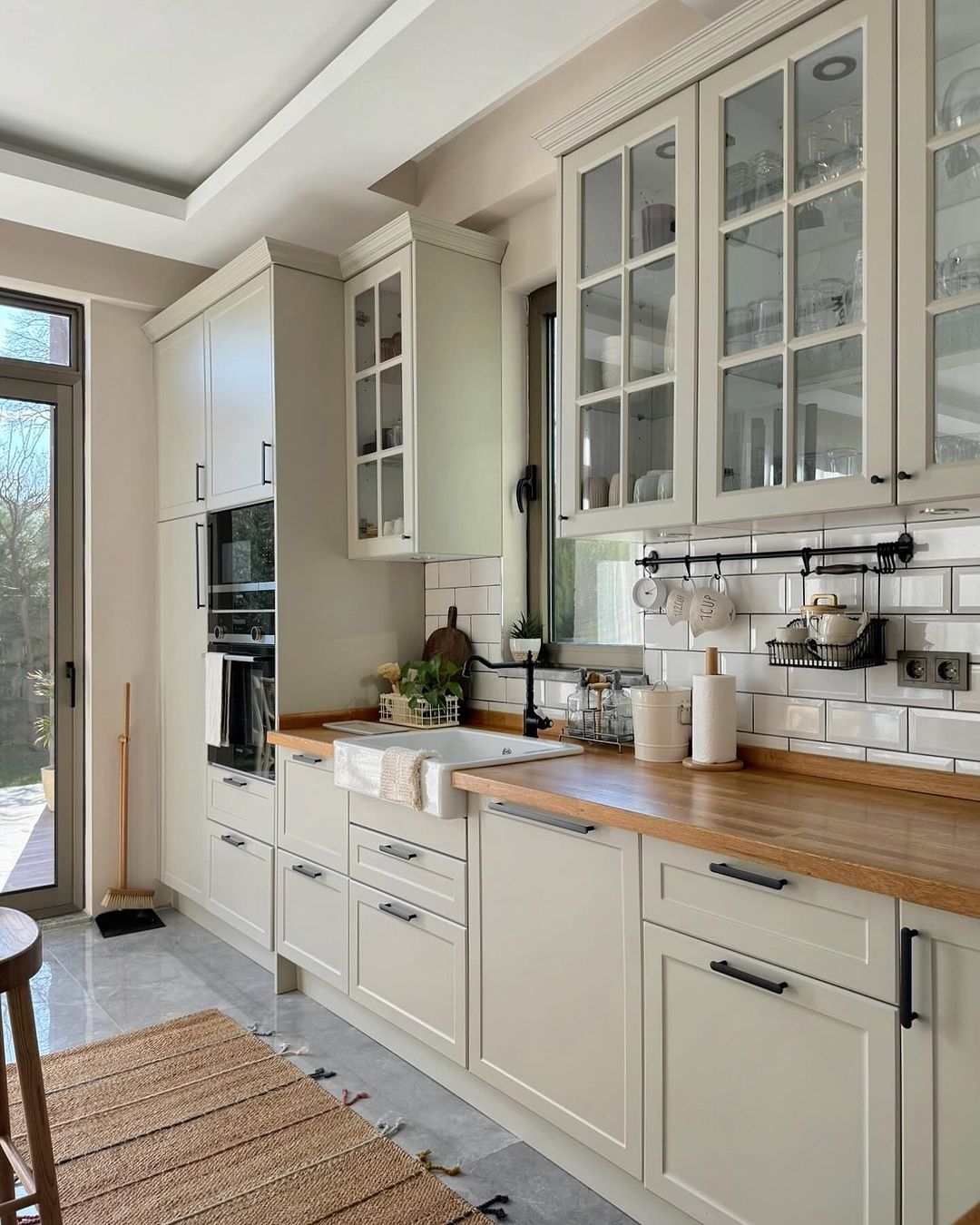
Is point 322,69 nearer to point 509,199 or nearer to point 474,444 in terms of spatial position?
point 509,199

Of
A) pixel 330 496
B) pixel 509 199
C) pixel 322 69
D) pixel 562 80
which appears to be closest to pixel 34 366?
pixel 330 496

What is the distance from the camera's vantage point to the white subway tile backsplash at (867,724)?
209 centimetres

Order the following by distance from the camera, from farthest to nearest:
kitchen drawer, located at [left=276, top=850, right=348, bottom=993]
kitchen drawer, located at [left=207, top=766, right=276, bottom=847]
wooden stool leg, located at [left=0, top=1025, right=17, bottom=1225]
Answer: kitchen drawer, located at [left=207, top=766, right=276, bottom=847] → kitchen drawer, located at [left=276, top=850, right=348, bottom=993] → wooden stool leg, located at [left=0, top=1025, right=17, bottom=1225]

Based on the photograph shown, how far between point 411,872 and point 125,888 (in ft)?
6.72

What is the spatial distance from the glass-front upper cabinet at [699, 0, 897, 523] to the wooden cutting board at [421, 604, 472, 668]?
1.45 metres

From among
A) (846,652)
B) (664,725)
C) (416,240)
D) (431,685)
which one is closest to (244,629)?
(431,685)

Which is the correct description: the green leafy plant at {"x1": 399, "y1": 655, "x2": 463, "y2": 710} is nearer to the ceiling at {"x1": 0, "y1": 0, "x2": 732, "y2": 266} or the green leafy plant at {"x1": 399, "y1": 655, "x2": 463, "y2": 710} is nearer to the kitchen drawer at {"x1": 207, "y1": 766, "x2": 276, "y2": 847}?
the kitchen drawer at {"x1": 207, "y1": 766, "x2": 276, "y2": 847}

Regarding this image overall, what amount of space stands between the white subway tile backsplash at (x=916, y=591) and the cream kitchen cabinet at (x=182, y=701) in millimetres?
2601

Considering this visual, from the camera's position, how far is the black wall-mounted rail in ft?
6.81

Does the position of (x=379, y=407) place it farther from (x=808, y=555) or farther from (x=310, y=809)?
(x=808, y=555)

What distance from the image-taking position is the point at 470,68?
2.54 meters

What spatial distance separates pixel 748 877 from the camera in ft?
5.37

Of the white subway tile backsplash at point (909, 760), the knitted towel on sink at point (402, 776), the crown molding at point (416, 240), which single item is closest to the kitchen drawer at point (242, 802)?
the knitted towel on sink at point (402, 776)

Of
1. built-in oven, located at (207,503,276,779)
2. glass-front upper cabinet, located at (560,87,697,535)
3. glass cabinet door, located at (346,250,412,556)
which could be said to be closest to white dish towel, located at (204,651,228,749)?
built-in oven, located at (207,503,276,779)
